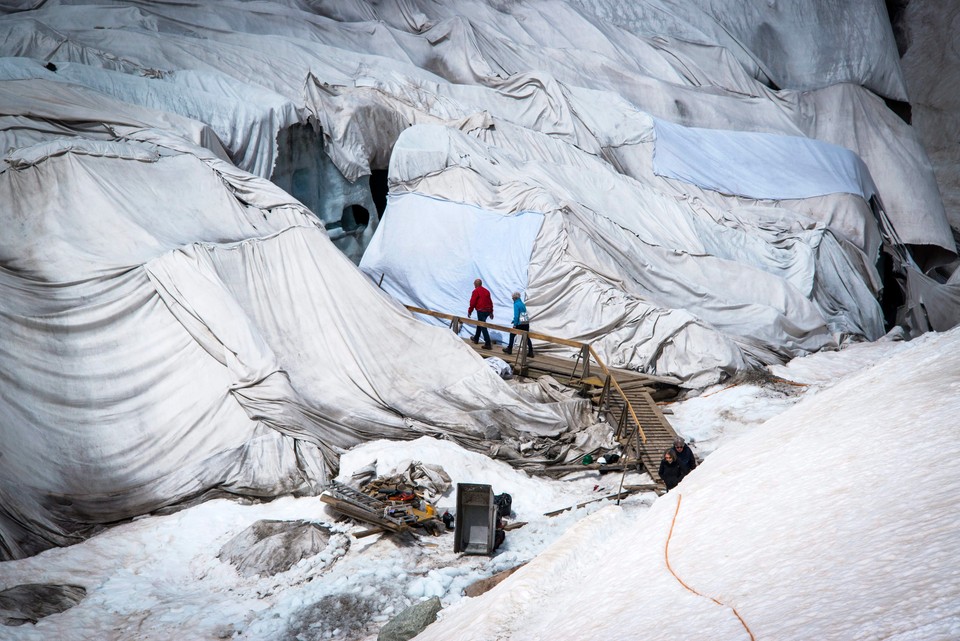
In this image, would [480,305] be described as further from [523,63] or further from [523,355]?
[523,63]

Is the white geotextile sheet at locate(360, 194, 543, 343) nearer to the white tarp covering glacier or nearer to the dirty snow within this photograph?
the white tarp covering glacier

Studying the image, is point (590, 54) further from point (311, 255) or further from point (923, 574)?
point (923, 574)

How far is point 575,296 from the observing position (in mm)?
12703

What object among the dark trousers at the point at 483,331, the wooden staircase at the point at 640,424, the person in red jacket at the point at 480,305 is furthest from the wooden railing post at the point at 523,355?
the wooden staircase at the point at 640,424

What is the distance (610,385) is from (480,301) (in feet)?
7.79

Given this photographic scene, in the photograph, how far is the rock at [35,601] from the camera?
5.45 m

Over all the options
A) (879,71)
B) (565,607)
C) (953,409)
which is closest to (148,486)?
(565,607)

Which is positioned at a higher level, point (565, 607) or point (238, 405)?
point (565, 607)

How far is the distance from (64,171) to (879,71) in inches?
836

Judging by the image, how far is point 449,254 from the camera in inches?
527

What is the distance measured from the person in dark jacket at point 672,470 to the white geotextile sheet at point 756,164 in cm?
1086

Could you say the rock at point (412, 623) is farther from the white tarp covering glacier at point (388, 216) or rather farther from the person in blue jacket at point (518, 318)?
the person in blue jacket at point (518, 318)

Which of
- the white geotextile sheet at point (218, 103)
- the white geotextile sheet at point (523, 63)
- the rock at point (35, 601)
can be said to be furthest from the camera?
the white geotextile sheet at point (523, 63)

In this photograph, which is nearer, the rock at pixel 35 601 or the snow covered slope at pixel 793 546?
the snow covered slope at pixel 793 546
